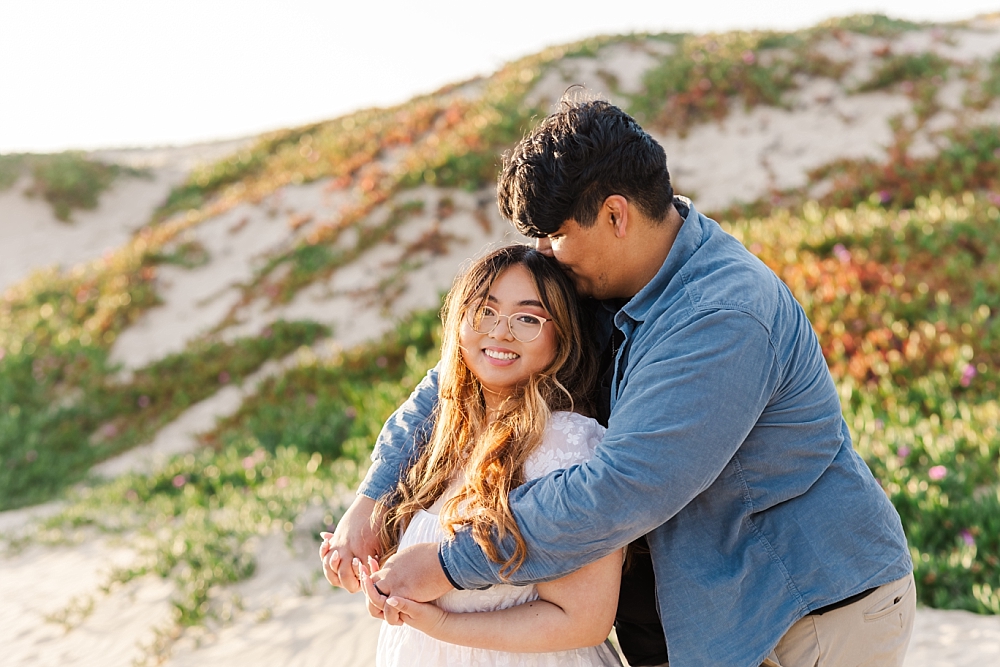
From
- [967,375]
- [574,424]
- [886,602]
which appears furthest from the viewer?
[967,375]

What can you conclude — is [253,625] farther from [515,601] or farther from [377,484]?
[515,601]

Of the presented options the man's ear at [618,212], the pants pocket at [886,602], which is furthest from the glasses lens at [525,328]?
the pants pocket at [886,602]

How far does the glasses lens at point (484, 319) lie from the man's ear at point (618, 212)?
0.46 meters

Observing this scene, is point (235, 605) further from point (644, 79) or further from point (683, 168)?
point (644, 79)

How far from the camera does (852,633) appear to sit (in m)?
2.12

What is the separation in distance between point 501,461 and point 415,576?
396 mm

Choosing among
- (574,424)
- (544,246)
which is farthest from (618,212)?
(574,424)

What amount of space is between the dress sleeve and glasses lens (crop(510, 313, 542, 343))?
9.8 inches

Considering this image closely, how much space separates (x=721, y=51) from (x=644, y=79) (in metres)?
1.54

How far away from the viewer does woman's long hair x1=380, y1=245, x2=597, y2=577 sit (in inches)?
87.0

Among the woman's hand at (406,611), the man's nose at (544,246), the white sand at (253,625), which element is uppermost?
the man's nose at (544,246)

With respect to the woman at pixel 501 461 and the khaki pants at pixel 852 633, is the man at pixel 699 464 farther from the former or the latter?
the woman at pixel 501 461

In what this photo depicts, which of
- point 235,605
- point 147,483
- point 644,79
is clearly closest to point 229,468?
point 147,483

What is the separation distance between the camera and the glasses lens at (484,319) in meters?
2.37
